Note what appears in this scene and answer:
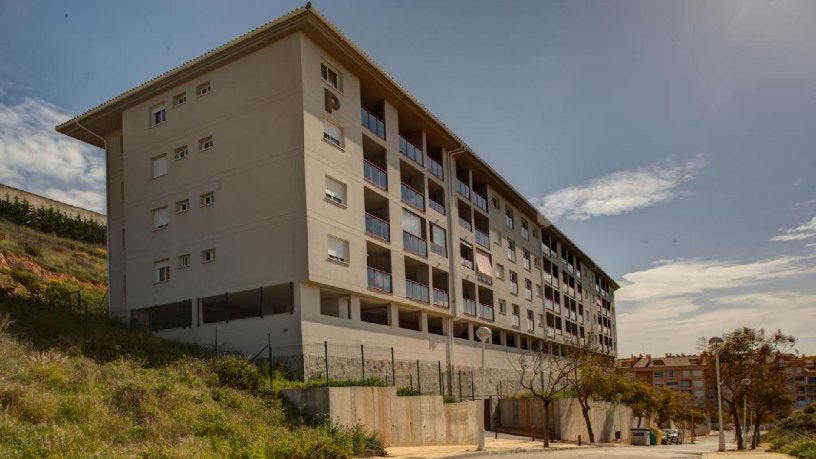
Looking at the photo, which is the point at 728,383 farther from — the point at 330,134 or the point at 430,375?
the point at 330,134

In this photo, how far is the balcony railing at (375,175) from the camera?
3155cm

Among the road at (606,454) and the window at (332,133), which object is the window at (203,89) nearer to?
the window at (332,133)

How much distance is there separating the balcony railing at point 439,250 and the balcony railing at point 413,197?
2.18m

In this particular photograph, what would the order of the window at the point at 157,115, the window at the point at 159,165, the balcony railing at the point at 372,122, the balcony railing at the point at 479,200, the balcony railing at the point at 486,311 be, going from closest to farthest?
the window at the point at 159,165 < the balcony railing at the point at 372,122 < the window at the point at 157,115 < the balcony railing at the point at 486,311 < the balcony railing at the point at 479,200

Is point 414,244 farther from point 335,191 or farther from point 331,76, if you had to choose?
point 331,76

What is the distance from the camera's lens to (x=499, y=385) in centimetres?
4456

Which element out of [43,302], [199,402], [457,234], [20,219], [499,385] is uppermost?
[20,219]

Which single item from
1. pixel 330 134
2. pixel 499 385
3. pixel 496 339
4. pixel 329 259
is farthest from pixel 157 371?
pixel 496 339

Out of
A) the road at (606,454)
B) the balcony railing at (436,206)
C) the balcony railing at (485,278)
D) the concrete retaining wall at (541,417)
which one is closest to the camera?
the road at (606,454)

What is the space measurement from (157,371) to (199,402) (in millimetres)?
2945

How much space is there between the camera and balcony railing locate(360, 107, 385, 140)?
32.1 metres

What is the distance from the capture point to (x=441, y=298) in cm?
3694

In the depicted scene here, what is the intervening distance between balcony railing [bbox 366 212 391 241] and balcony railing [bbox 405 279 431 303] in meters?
2.71

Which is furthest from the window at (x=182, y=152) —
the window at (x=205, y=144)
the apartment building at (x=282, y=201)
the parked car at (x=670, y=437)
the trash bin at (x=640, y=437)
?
the parked car at (x=670, y=437)
